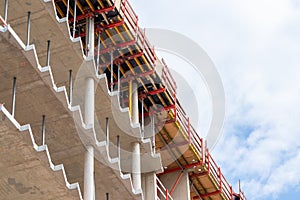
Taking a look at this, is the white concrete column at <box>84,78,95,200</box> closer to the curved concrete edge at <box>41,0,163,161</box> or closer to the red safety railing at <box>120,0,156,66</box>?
the curved concrete edge at <box>41,0,163,161</box>

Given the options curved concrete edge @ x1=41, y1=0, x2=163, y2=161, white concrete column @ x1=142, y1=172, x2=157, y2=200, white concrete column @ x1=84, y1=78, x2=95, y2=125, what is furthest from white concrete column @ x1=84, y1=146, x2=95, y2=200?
white concrete column @ x1=142, y1=172, x2=157, y2=200

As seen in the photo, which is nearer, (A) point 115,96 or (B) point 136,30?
(A) point 115,96

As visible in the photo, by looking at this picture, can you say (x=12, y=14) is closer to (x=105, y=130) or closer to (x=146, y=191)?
(x=105, y=130)

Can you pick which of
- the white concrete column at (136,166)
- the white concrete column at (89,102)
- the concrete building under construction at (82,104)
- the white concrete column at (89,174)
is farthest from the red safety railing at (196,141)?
the white concrete column at (89,174)

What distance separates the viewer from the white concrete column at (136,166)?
2884 centimetres

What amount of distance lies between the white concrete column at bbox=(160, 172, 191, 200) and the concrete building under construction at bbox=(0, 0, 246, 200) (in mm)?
1207

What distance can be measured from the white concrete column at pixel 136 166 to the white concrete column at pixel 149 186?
1937 millimetres

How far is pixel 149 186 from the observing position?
31.3 m

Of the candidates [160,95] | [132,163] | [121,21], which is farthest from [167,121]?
[121,21]

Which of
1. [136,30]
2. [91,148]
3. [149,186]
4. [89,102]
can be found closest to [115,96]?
[89,102]

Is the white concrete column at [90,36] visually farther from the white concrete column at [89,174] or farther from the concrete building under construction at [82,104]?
the white concrete column at [89,174]

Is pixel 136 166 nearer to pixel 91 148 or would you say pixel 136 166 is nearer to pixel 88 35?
pixel 91 148

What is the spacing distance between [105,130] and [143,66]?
9.55ft

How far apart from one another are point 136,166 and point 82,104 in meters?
3.27
